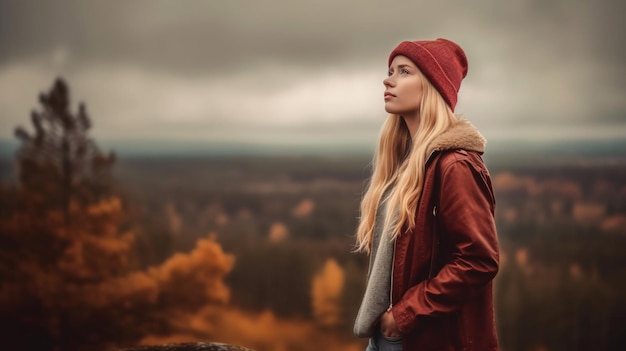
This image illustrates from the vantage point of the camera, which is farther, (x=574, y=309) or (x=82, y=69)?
(x=82, y=69)

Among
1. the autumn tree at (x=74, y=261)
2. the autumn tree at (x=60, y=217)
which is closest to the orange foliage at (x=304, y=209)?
the autumn tree at (x=74, y=261)

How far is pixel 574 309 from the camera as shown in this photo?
13.9 ft

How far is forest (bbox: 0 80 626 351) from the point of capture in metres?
4.24

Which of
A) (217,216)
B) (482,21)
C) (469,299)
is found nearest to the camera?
(469,299)

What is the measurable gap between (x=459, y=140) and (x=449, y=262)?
275 mm

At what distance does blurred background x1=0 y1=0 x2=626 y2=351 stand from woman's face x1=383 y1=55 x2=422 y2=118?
2.87m

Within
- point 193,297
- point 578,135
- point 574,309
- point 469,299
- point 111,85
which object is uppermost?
point 111,85

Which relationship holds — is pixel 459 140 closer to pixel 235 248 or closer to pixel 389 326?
pixel 389 326

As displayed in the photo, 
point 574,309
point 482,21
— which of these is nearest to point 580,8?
point 482,21

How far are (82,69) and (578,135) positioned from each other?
4001 millimetres

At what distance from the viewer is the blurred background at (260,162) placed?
4234mm

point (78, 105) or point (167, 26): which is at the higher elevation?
point (167, 26)

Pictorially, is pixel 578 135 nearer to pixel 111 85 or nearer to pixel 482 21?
pixel 482 21

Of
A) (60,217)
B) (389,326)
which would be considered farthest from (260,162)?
(389,326)
